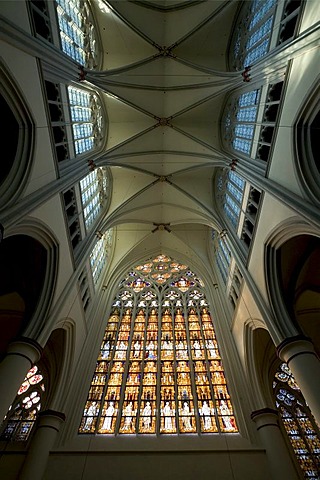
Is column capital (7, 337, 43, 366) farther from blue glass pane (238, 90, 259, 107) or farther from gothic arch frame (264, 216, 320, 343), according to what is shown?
blue glass pane (238, 90, 259, 107)

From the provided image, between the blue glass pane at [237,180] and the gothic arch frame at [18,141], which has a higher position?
the blue glass pane at [237,180]

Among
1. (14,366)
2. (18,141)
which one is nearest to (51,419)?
(14,366)

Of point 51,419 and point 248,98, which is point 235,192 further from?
point 51,419

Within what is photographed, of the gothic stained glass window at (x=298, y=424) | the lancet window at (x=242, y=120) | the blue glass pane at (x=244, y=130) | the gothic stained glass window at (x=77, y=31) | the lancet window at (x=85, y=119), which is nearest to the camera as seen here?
the gothic stained glass window at (x=298, y=424)

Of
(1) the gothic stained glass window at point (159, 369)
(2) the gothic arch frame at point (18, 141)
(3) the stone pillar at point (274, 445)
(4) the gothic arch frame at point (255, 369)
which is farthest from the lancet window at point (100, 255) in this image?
(3) the stone pillar at point (274, 445)

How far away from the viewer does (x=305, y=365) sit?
22.2 feet

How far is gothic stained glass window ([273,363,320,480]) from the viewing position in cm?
799

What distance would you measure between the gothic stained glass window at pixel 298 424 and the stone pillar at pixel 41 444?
23.1 ft

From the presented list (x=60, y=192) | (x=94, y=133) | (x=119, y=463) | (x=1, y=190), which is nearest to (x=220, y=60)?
(x=94, y=133)

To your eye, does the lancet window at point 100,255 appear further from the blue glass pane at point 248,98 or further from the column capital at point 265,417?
the column capital at point 265,417

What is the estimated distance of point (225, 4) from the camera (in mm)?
11539

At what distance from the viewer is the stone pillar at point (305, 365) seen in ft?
20.1

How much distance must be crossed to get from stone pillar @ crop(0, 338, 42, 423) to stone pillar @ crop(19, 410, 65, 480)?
2.27m

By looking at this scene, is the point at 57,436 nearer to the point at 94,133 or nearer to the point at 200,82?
the point at 94,133
